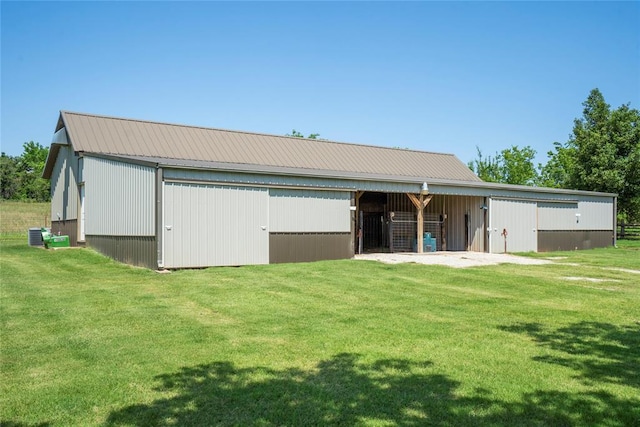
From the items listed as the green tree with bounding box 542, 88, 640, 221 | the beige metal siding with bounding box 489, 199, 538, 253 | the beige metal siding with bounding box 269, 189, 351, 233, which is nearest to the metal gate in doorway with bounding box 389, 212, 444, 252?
the beige metal siding with bounding box 489, 199, 538, 253

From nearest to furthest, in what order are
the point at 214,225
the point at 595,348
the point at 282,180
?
the point at 595,348, the point at 214,225, the point at 282,180

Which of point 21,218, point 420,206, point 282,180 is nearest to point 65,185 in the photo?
point 282,180

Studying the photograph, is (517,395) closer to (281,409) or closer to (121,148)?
(281,409)

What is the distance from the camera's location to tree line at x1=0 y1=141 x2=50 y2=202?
5834 cm

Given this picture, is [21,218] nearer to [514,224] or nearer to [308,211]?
[308,211]

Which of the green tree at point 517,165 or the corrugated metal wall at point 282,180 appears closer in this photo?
the corrugated metal wall at point 282,180

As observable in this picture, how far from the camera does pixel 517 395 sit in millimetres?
4844

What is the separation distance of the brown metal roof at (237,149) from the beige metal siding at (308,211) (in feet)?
3.79

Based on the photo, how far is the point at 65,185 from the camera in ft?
76.0

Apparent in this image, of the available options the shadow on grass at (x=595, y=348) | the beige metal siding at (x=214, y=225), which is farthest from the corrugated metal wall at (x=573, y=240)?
the shadow on grass at (x=595, y=348)

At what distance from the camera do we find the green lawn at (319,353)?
14.8 feet

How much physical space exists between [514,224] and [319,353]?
19876 millimetres

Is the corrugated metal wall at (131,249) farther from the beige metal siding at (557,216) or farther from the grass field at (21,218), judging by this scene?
the beige metal siding at (557,216)

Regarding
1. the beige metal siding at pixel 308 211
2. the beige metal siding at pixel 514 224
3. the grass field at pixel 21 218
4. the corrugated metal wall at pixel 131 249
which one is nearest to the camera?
the corrugated metal wall at pixel 131 249
